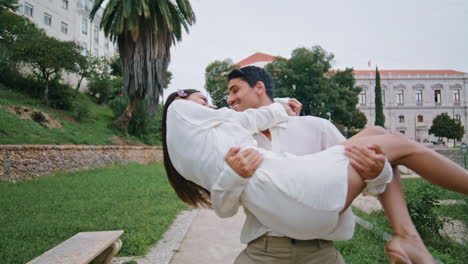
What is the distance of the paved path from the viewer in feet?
16.0

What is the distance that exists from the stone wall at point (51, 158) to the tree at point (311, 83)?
85.4ft

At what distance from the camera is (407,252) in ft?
4.74

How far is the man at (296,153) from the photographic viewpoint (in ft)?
4.64

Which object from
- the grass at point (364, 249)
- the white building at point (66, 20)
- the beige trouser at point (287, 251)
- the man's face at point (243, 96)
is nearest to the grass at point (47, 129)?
the white building at point (66, 20)

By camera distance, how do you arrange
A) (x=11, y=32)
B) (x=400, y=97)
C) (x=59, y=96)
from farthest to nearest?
1. (x=400, y=97)
2. (x=59, y=96)
3. (x=11, y=32)

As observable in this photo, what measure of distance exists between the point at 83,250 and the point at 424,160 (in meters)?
3.55

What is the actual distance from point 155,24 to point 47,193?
1356 centimetres

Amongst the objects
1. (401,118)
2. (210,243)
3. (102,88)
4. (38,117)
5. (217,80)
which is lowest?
(210,243)

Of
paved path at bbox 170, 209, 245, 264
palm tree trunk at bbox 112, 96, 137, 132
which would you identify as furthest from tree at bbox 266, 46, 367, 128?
paved path at bbox 170, 209, 245, 264

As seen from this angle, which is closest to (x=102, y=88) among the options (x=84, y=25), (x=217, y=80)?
(x=84, y=25)

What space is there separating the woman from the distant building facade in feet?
214

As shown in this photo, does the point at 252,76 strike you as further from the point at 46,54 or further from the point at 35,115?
the point at 46,54

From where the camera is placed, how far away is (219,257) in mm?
4898

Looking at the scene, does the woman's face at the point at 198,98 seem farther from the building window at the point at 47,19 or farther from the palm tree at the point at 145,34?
the building window at the point at 47,19
